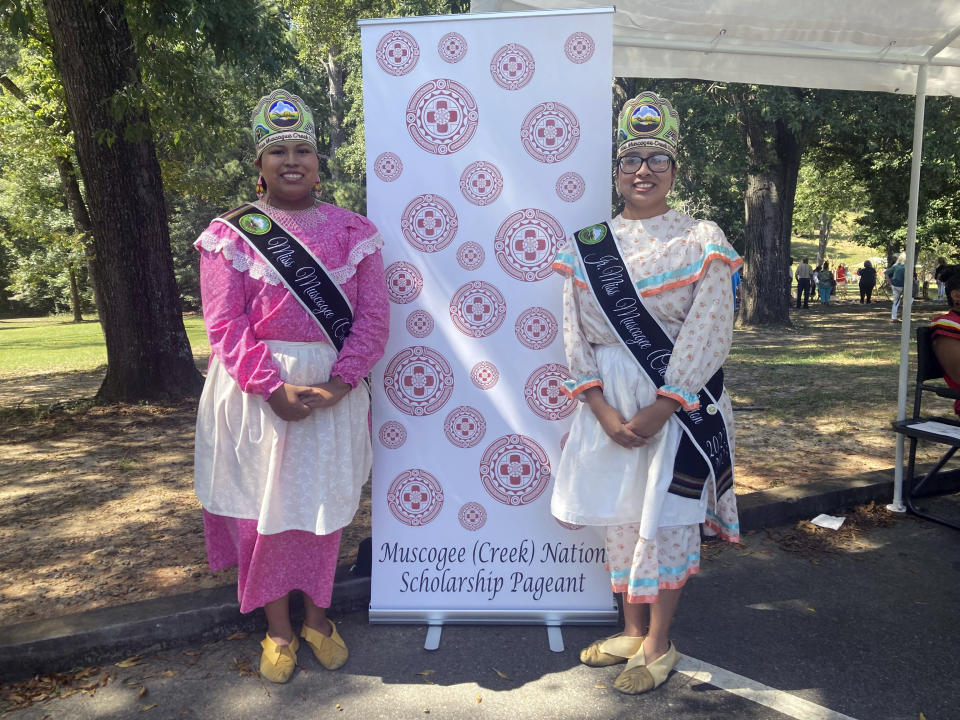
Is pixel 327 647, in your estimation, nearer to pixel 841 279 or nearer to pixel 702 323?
pixel 702 323

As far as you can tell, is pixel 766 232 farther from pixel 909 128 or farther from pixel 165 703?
pixel 165 703

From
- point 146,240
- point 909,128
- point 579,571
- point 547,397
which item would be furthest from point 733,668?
point 909,128

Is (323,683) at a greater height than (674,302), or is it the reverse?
(674,302)

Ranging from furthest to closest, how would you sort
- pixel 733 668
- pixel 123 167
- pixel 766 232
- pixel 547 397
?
pixel 766 232 < pixel 123 167 < pixel 547 397 < pixel 733 668

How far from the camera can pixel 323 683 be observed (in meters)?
3.06

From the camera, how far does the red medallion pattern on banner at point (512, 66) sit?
3321 mm

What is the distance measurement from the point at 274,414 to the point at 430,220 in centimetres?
113

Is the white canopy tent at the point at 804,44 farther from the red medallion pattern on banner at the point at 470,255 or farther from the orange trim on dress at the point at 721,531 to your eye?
the orange trim on dress at the point at 721,531

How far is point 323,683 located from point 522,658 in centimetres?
84

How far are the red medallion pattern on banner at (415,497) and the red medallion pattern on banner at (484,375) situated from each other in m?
0.50

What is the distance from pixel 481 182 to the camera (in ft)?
11.2

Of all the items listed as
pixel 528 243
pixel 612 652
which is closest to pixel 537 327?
pixel 528 243

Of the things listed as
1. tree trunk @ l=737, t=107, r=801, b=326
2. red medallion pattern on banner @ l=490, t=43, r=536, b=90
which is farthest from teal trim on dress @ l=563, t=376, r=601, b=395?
tree trunk @ l=737, t=107, r=801, b=326

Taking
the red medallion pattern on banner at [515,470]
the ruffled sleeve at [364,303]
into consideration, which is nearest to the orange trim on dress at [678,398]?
the red medallion pattern on banner at [515,470]
